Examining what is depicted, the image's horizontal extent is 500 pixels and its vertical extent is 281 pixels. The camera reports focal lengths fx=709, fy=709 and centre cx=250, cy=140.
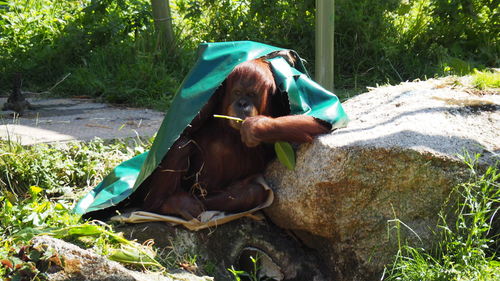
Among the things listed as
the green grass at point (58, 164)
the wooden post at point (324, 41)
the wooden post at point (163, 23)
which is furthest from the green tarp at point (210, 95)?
the wooden post at point (163, 23)

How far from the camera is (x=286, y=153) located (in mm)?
3205

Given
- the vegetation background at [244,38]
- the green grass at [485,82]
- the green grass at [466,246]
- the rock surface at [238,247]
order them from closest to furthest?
the green grass at [466,246]
the rock surface at [238,247]
the green grass at [485,82]
the vegetation background at [244,38]

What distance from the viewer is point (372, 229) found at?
3.05 m

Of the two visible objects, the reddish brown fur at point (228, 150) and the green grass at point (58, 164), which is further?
the green grass at point (58, 164)

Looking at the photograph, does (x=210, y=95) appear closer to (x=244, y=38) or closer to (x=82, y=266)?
(x=82, y=266)

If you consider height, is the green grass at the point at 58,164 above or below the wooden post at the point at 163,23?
below

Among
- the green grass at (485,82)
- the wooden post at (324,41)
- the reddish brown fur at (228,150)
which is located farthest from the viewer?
the wooden post at (324,41)

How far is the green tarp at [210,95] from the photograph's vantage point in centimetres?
322

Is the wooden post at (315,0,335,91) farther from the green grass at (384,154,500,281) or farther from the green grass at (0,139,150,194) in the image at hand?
the green grass at (384,154,500,281)

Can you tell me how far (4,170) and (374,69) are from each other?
342 cm

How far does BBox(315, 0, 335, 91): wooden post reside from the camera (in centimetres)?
435

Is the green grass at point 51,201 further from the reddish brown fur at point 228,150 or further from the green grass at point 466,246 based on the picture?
the green grass at point 466,246

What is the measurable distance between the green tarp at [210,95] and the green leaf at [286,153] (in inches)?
6.7

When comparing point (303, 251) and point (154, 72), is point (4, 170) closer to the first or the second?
point (303, 251)
